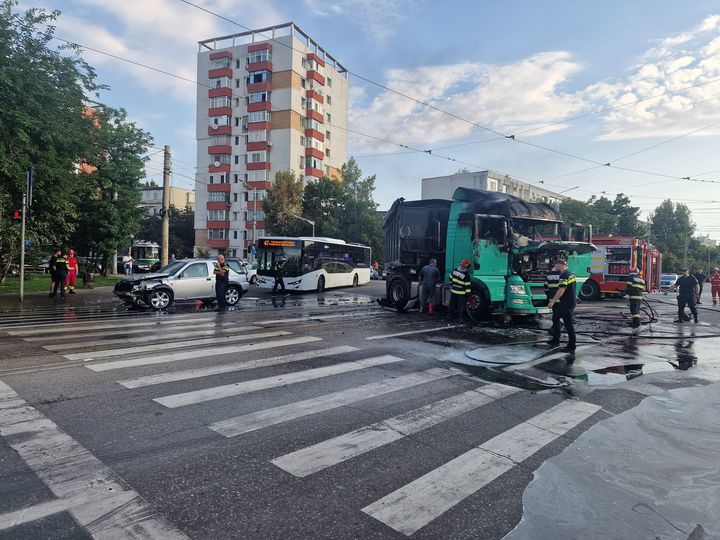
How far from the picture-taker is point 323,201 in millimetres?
50406

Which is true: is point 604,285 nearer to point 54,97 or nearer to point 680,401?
point 680,401

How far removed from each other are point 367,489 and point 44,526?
6.60ft

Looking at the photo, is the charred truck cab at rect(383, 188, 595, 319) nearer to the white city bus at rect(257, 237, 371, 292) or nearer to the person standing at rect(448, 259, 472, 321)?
the person standing at rect(448, 259, 472, 321)

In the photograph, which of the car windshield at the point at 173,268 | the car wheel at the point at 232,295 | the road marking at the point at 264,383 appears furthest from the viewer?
the car wheel at the point at 232,295

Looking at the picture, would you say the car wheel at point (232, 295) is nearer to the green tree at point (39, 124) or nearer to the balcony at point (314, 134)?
the green tree at point (39, 124)

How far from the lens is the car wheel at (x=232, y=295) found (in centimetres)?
1744

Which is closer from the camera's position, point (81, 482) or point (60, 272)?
point (81, 482)

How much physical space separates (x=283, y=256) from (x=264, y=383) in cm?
1774

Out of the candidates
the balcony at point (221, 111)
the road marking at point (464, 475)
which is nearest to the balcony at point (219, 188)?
the balcony at point (221, 111)

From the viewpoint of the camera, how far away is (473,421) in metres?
4.97

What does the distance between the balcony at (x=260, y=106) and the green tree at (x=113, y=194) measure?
3571 centimetres

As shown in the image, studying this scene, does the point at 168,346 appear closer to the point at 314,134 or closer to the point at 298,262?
the point at 298,262

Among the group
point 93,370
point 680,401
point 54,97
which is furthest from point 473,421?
point 54,97

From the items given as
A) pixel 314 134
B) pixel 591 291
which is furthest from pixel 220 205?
pixel 591 291
